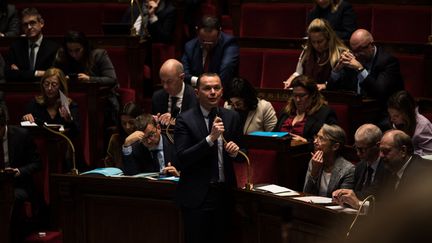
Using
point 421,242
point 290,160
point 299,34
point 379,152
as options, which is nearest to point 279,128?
point 290,160

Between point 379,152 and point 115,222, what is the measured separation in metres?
0.84

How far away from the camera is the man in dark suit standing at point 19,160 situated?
2395 mm

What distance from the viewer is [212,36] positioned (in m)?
2.95

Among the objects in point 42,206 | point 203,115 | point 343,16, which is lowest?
point 42,206

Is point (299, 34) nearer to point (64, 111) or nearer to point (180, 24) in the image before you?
point (180, 24)

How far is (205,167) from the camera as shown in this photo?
73.7 inches

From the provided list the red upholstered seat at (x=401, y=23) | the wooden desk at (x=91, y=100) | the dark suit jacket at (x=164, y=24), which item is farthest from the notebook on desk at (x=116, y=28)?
the red upholstered seat at (x=401, y=23)

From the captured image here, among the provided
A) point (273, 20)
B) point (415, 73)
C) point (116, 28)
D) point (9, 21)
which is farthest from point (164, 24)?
point (415, 73)

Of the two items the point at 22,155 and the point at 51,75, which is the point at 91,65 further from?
the point at 22,155

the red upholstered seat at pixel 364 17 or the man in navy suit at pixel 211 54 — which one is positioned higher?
the red upholstered seat at pixel 364 17

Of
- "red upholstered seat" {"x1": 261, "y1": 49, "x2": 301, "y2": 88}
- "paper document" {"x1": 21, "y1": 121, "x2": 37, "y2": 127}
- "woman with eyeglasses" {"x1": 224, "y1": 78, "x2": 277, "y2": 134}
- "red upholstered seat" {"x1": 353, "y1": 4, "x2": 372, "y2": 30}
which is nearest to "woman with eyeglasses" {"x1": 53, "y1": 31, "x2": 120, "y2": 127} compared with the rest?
"paper document" {"x1": 21, "y1": 121, "x2": 37, "y2": 127}

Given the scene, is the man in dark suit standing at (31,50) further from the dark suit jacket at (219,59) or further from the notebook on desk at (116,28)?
the dark suit jacket at (219,59)

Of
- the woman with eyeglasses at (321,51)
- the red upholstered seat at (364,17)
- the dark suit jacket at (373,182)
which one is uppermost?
the red upholstered seat at (364,17)

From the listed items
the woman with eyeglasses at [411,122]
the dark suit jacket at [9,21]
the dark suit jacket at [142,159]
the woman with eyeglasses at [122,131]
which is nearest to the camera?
the woman with eyeglasses at [411,122]
